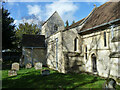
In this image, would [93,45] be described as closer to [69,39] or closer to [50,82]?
[69,39]

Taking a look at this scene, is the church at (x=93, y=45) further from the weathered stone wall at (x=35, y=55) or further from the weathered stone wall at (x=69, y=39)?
the weathered stone wall at (x=35, y=55)

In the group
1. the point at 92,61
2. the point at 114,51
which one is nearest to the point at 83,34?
the point at 92,61

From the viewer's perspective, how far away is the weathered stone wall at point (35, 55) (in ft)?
54.4

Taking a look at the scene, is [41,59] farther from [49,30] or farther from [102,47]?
[102,47]

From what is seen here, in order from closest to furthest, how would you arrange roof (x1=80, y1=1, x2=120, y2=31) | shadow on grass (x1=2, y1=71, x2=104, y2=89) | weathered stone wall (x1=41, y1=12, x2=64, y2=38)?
1. shadow on grass (x1=2, y1=71, x2=104, y2=89)
2. roof (x1=80, y1=1, x2=120, y2=31)
3. weathered stone wall (x1=41, y1=12, x2=64, y2=38)

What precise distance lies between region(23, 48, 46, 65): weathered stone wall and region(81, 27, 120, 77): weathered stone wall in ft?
26.9

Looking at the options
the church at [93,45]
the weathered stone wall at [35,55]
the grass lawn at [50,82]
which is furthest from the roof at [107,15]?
the weathered stone wall at [35,55]

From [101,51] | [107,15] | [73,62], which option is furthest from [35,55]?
[107,15]

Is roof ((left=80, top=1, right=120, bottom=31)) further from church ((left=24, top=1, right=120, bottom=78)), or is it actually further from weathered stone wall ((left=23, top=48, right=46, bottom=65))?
weathered stone wall ((left=23, top=48, right=46, bottom=65))

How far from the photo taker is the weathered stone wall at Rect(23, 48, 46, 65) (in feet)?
54.4

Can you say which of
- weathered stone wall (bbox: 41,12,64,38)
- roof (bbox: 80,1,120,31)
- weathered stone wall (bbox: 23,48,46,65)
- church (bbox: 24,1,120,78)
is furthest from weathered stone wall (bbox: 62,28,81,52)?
weathered stone wall (bbox: 41,12,64,38)

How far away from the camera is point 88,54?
1165cm

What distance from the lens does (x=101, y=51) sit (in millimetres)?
10055

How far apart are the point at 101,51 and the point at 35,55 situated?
438 inches
